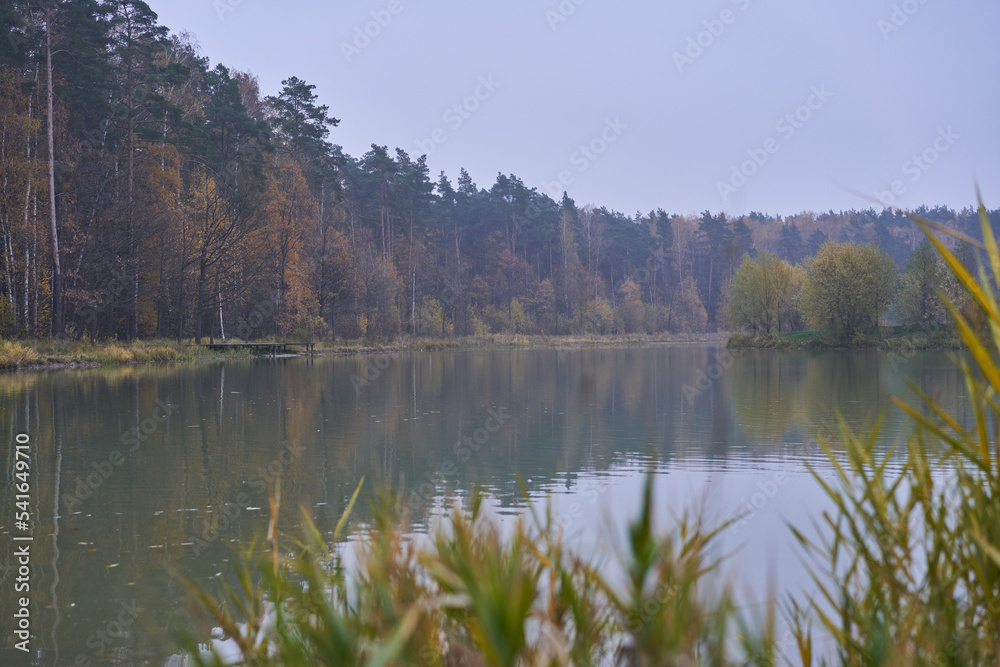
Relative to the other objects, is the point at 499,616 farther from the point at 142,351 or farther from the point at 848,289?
the point at 848,289

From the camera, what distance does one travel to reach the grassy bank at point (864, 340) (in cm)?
4200

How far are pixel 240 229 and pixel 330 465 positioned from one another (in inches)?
1274

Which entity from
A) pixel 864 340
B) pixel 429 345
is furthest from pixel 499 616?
pixel 864 340

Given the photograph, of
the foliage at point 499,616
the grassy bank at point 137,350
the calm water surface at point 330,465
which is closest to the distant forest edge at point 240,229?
the grassy bank at point 137,350

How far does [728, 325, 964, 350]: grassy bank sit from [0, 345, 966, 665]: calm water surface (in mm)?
24483

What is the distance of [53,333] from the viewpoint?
2656cm

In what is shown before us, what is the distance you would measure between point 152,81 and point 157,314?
10.2 m

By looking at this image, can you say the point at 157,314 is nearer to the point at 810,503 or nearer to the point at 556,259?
the point at 810,503

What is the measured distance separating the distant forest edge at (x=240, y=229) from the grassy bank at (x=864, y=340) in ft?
3.24

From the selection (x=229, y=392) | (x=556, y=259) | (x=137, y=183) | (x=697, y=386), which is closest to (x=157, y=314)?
(x=137, y=183)

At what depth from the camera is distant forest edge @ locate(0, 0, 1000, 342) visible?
28.5 metres

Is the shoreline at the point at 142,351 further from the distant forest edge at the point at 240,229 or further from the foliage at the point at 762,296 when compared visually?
the foliage at the point at 762,296

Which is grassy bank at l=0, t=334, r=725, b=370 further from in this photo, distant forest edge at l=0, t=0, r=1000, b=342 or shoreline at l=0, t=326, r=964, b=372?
distant forest edge at l=0, t=0, r=1000, b=342

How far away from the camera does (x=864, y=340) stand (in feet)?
150
